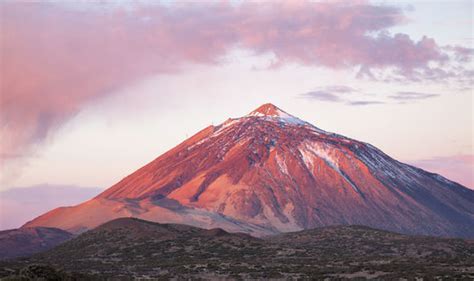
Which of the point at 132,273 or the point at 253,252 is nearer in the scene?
the point at 132,273

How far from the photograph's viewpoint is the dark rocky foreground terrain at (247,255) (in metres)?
75.3

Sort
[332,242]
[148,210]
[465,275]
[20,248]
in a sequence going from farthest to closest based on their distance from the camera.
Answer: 1. [148,210]
2. [20,248]
3. [332,242]
4. [465,275]

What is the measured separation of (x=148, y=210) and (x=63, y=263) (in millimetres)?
98855

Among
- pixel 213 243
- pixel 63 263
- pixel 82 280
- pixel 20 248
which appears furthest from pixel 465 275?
pixel 20 248

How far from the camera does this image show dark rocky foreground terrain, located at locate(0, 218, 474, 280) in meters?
75.3

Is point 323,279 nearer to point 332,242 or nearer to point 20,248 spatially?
point 332,242

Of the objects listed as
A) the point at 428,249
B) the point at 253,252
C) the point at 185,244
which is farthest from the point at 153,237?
the point at 428,249

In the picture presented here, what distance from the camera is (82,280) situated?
5431 centimetres

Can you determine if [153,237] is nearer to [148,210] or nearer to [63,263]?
[63,263]

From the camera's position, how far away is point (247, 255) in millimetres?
96062

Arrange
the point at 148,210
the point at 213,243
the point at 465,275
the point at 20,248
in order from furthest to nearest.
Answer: the point at 148,210, the point at 20,248, the point at 213,243, the point at 465,275

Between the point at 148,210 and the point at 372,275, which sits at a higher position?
the point at 148,210

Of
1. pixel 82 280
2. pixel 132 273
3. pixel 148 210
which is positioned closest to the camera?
pixel 82 280

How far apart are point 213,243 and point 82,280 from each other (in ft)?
166
